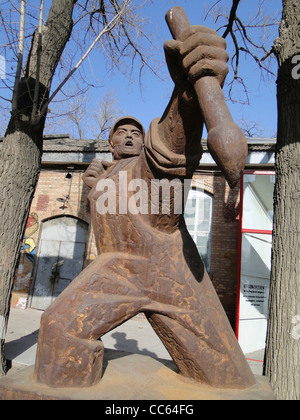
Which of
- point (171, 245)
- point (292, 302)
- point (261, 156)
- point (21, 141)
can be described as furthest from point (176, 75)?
point (261, 156)

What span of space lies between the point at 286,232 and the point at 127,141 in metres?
1.67

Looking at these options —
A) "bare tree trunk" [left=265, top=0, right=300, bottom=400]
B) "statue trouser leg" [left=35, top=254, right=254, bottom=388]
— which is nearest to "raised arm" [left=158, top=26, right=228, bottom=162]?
"statue trouser leg" [left=35, top=254, right=254, bottom=388]

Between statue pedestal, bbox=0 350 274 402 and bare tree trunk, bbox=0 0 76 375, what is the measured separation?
223 centimetres

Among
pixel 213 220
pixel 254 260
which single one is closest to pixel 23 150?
pixel 254 260

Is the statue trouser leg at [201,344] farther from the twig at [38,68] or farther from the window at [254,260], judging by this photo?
the window at [254,260]

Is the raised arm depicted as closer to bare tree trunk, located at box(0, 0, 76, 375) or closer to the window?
bare tree trunk, located at box(0, 0, 76, 375)

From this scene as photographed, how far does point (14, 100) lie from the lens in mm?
4301

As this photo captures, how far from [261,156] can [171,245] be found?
6784mm

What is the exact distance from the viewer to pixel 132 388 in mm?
1917

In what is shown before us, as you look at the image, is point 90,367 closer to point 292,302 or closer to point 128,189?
point 128,189

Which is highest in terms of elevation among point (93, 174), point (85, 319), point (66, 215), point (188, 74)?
point (66, 215)

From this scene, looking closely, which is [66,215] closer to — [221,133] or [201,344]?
[201,344]

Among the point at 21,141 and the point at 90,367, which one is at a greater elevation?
the point at 21,141

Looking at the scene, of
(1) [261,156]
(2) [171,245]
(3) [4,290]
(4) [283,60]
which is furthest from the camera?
(1) [261,156]
